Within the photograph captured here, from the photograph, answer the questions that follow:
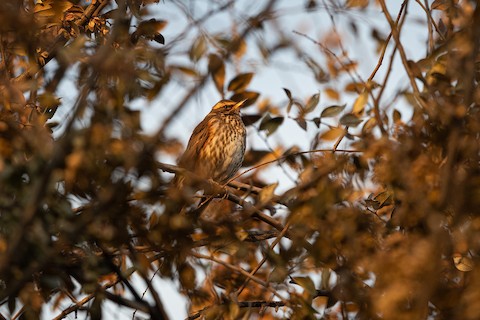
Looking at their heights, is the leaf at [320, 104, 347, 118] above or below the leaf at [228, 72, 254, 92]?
below

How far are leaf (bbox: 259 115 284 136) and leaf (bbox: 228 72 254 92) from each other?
0.26 m

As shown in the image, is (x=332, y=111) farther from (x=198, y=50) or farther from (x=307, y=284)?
(x=307, y=284)

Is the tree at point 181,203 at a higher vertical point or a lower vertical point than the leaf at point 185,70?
lower

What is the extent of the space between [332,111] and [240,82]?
564mm

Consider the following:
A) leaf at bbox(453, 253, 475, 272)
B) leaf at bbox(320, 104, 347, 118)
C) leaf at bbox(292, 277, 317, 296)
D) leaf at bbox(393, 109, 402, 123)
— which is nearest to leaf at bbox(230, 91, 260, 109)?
leaf at bbox(320, 104, 347, 118)

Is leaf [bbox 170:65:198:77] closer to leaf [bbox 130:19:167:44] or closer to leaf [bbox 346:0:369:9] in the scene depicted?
leaf [bbox 130:19:167:44]

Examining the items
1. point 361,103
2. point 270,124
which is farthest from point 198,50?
point 270,124

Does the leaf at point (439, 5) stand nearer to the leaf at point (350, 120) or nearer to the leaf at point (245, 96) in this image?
the leaf at point (350, 120)

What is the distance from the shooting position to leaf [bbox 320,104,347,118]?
3939 millimetres

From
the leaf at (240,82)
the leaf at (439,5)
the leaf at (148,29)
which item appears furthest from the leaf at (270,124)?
the leaf at (439,5)

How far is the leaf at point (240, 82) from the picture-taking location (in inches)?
163

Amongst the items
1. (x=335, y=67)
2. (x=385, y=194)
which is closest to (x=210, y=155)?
(x=335, y=67)

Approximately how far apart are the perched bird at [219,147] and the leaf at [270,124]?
217 cm

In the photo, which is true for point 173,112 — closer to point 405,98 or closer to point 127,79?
point 127,79
